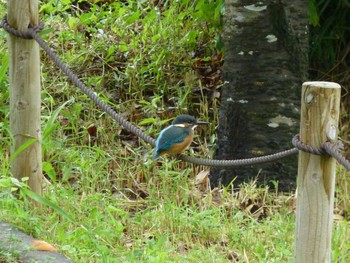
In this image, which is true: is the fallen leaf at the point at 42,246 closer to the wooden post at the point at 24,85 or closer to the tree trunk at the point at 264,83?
the wooden post at the point at 24,85

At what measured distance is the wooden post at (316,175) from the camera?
9.61 ft

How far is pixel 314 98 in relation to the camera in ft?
9.62

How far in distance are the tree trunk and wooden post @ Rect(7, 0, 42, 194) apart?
1540 mm

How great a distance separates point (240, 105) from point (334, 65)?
1525 mm

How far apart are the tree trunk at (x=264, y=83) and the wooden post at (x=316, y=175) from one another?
2.32 m

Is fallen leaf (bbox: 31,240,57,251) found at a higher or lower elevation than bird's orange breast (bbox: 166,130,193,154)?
lower

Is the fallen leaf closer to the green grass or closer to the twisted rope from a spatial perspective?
the green grass

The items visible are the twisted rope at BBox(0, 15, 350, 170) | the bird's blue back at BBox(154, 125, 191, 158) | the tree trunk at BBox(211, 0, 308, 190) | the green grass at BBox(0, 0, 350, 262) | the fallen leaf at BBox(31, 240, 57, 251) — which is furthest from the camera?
the tree trunk at BBox(211, 0, 308, 190)

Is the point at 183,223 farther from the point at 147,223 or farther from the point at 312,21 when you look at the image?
the point at 312,21

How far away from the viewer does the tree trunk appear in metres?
5.33

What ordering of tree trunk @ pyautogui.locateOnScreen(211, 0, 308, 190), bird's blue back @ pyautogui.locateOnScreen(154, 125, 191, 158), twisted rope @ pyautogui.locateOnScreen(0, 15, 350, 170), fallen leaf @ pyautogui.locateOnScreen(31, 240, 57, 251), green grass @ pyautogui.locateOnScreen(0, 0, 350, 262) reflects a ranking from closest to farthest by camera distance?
twisted rope @ pyautogui.locateOnScreen(0, 15, 350, 170) < fallen leaf @ pyautogui.locateOnScreen(31, 240, 57, 251) < bird's blue back @ pyautogui.locateOnScreen(154, 125, 191, 158) < green grass @ pyautogui.locateOnScreen(0, 0, 350, 262) < tree trunk @ pyautogui.locateOnScreen(211, 0, 308, 190)

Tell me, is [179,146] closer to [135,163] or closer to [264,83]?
[264,83]

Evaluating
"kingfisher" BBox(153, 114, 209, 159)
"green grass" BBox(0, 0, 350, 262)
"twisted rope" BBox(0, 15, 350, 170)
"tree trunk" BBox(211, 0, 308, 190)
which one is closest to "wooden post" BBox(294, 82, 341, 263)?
"twisted rope" BBox(0, 15, 350, 170)

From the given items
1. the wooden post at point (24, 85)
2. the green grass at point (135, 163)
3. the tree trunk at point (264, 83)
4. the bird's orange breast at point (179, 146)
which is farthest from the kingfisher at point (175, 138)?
the tree trunk at point (264, 83)
